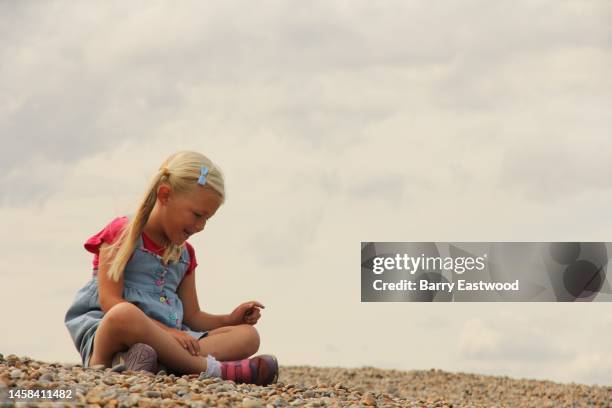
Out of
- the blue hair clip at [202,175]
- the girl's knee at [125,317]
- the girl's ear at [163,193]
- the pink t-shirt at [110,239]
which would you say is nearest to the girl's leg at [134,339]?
the girl's knee at [125,317]

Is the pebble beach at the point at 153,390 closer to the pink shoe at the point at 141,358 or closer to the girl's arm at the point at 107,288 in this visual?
the pink shoe at the point at 141,358

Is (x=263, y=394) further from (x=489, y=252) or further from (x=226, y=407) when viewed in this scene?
(x=489, y=252)

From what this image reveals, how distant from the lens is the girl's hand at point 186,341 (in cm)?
538

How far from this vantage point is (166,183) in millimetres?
5535

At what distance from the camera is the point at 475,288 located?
9.38 metres

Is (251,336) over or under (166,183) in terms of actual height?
under

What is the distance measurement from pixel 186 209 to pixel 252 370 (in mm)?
1137

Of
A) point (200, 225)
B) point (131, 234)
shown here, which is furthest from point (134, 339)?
point (200, 225)

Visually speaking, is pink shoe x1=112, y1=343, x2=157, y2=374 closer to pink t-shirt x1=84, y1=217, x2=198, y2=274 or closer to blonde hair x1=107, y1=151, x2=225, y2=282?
blonde hair x1=107, y1=151, x2=225, y2=282

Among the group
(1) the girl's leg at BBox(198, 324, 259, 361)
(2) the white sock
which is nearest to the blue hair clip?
(1) the girl's leg at BBox(198, 324, 259, 361)

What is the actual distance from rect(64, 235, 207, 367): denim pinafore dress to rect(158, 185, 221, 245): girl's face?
10.7 inches

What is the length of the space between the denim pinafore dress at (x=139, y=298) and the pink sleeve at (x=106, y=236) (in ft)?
0.53

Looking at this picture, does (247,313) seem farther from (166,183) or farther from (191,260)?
(166,183)

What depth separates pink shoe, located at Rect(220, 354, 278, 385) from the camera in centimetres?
540
